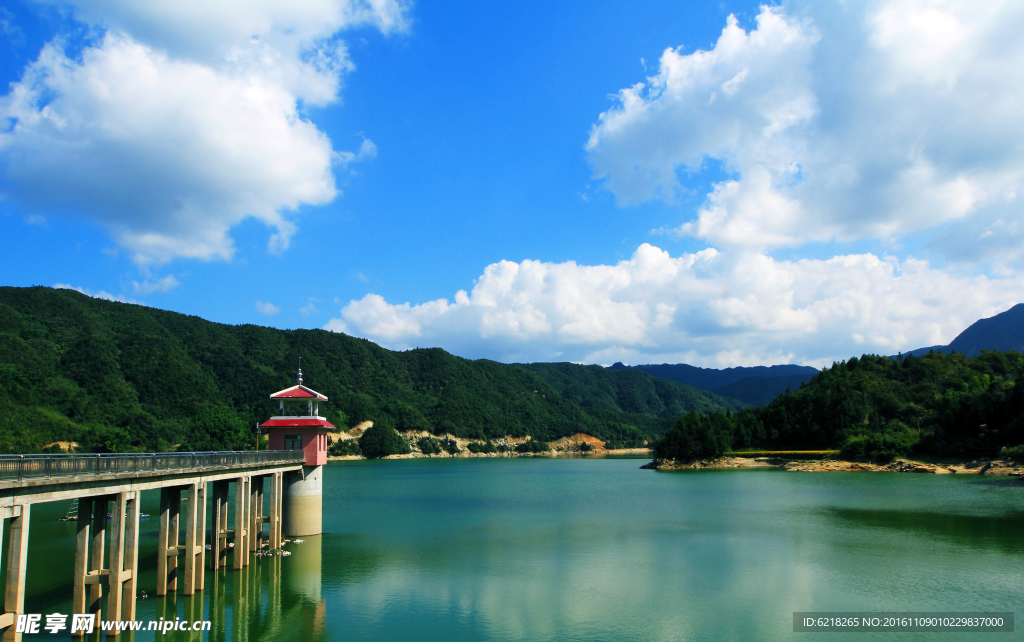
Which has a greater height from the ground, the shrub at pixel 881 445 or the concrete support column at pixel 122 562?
the concrete support column at pixel 122 562

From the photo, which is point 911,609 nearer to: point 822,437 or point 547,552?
point 547,552

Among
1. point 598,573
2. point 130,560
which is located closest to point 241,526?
point 130,560

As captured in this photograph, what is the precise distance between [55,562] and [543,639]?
2226cm

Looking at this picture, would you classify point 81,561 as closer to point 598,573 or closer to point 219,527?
point 219,527

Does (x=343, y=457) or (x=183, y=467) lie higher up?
(x=183, y=467)

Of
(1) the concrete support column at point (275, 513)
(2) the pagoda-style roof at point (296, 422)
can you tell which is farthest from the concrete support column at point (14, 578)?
(2) the pagoda-style roof at point (296, 422)

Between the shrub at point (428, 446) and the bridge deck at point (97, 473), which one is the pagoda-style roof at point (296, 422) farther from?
the shrub at point (428, 446)

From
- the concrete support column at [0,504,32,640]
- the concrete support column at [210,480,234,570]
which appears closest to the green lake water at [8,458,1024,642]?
the concrete support column at [210,480,234,570]

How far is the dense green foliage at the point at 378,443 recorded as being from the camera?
172875mm

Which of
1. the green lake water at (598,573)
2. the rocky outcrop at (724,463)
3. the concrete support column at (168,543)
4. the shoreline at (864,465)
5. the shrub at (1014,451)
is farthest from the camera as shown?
the rocky outcrop at (724,463)

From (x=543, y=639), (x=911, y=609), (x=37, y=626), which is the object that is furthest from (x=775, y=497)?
(x=37, y=626)

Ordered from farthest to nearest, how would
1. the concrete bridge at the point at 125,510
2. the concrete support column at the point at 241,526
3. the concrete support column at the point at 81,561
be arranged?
1. the concrete support column at the point at 241,526
2. the concrete support column at the point at 81,561
3. the concrete bridge at the point at 125,510

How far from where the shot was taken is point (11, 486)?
1303cm

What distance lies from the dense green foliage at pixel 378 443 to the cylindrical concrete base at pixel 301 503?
14376 cm
